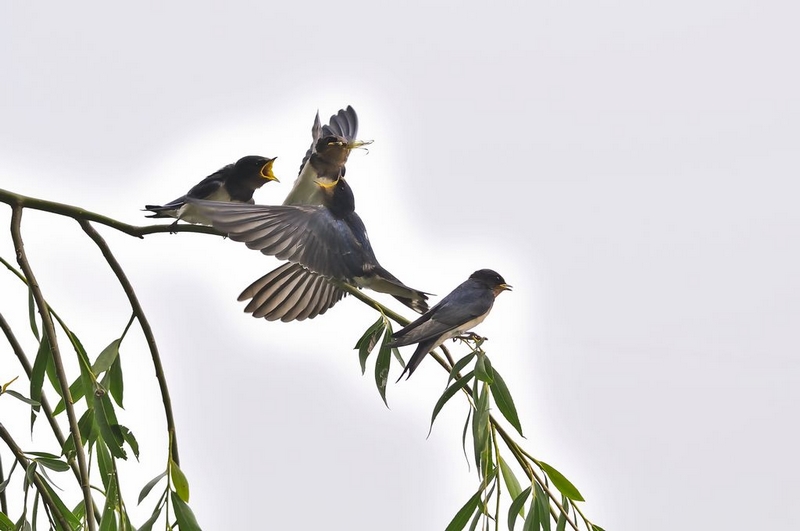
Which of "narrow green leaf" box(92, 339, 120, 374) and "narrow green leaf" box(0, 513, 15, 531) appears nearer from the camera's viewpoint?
"narrow green leaf" box(0, 513, 15, 531)

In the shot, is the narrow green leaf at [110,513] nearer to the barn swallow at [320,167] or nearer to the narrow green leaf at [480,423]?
the narrow green leaf at [480,423]

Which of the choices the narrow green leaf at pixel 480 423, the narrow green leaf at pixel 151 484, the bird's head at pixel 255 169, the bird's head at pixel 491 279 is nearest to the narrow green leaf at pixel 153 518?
the narrow green leaf at pixel 151 484

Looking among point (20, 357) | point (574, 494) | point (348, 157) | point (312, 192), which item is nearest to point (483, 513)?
point (574, 494)

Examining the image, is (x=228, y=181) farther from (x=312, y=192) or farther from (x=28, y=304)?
(x=28, y=304)

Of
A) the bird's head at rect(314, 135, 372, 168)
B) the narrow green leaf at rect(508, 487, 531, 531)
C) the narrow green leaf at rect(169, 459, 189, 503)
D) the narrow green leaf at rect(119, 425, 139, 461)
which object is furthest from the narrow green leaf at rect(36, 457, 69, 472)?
the bird's head at rect(314, 135, 372, 168)

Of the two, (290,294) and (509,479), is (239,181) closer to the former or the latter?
(290,294)

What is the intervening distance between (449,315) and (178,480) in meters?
0.57

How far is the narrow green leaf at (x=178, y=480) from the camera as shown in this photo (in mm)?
1692

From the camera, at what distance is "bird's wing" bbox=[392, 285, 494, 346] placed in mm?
1824

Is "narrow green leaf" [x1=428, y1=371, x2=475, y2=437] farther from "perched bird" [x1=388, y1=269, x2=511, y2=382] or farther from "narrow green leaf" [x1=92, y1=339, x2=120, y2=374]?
"narrow green leaf" [x1=92, y1=339, x2=120, y2=374]

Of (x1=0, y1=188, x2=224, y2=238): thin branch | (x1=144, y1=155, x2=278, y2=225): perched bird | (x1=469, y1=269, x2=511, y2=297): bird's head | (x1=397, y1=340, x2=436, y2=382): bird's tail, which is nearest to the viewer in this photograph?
(x1=0, y1=188, x2=224, y2=238): thin branch

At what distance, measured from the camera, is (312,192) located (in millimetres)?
2668

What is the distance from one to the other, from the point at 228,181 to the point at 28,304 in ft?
2.65

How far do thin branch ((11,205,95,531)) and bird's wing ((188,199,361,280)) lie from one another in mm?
279
